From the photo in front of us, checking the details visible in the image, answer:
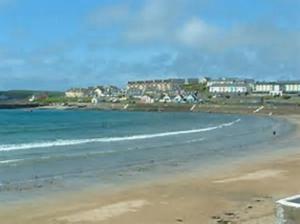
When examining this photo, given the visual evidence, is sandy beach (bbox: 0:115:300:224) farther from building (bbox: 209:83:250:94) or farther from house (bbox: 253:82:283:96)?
building (bbox: 209:83:250:94)

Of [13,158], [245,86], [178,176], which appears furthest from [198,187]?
[245,86]

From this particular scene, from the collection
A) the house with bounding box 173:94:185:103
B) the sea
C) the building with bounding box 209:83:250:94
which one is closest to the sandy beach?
the sea

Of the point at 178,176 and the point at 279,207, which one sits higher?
the point at 279,207

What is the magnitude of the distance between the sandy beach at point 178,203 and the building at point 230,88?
164 meters

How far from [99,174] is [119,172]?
988 millimetres

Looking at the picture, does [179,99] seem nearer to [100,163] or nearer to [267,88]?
[267,88]

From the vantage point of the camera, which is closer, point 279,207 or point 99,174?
point 279,207

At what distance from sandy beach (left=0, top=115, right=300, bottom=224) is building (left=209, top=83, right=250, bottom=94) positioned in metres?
164

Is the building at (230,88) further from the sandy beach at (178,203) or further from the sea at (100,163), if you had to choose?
the sandy beach at (178,203)

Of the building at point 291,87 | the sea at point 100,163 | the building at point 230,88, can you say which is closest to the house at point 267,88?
the building at point 291,87

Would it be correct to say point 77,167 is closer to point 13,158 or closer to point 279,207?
point 13,158

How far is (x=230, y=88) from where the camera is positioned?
186m

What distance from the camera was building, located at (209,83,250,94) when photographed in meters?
184

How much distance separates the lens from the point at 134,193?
16703 mm
